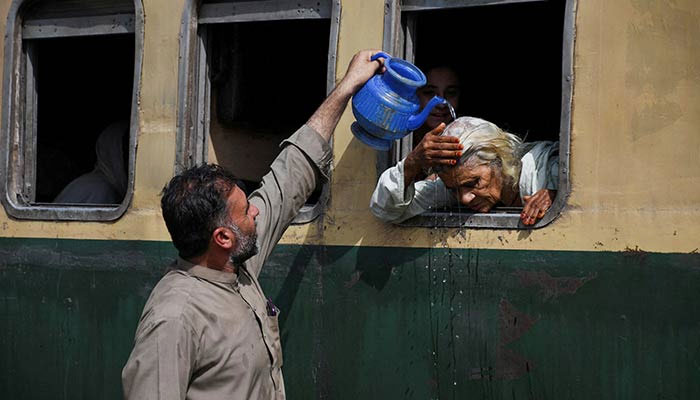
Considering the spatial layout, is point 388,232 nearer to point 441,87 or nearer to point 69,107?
point 441,87

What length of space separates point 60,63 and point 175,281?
11.8 ft

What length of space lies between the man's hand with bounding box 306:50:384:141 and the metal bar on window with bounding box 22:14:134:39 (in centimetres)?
149

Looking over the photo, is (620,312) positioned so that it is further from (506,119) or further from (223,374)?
(506,119)

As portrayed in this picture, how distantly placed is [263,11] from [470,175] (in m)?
1.23

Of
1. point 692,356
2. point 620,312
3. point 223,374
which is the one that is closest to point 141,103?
point 223,374

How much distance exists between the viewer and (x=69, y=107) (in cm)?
612

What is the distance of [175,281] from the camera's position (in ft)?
8.89

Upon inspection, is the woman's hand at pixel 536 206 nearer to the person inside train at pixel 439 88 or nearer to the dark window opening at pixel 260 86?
the person inside train at pixel 439 88

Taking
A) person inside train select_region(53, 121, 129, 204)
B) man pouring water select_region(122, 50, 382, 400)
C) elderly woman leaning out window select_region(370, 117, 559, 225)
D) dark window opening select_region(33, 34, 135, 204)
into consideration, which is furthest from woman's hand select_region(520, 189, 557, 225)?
dark window opening select_region(33, 34, 135, 204)

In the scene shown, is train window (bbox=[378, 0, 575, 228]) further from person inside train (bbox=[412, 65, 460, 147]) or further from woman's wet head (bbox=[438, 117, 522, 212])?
woman's wet head (bbox=[438, 117, 522, 212])

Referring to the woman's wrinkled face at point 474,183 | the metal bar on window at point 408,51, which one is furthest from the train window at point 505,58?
the woman's wrinkled face at point 474,183

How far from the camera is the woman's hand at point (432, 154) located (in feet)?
11.3

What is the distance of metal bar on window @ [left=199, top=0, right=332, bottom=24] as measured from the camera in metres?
3.97

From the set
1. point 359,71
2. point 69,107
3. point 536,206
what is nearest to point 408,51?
point 359,71
